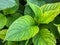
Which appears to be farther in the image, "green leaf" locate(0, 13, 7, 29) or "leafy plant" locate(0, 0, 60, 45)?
"green leaf" locate(0, 13, 7, 29)

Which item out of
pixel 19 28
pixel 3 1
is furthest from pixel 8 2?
pixel 19 28

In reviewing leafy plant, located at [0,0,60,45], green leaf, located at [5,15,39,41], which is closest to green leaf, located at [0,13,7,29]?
leafy plant, located at [0,0,60,45]

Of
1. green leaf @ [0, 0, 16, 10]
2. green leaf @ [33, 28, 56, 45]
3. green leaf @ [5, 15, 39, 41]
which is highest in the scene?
green leaf @ [0, 0, 16, 10]

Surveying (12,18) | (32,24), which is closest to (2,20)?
(12,18)

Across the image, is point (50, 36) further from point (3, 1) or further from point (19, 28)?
point (3, 1)

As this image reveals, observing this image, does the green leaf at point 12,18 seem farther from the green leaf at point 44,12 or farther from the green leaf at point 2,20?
the green leaf at point 44,12

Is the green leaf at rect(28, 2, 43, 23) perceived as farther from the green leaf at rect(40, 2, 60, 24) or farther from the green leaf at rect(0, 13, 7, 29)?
the green leaf at rect(0, 13, 7, 29)
